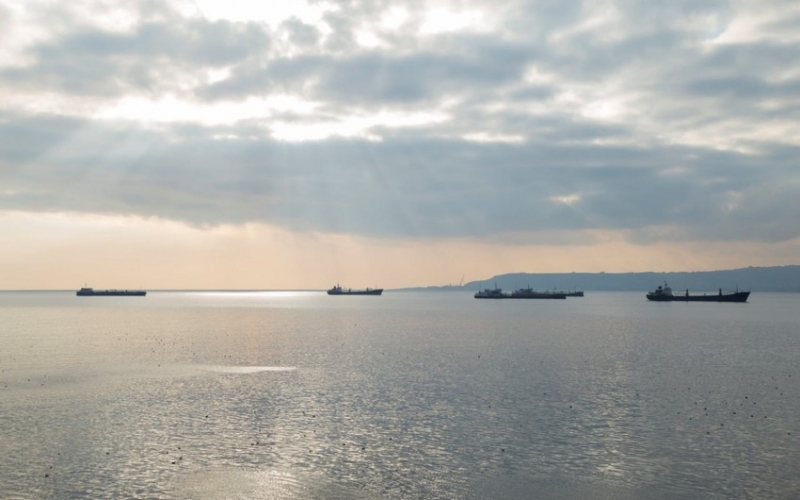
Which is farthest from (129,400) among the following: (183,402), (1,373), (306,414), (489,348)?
(489,348)

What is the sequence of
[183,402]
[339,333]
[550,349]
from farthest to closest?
1. [339,333]
2. [550,349]
3. [183,402]

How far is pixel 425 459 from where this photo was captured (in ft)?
101

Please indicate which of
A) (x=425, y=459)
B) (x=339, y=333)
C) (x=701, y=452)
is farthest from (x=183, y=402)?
(x=339, y=333)

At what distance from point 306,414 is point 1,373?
37.1 meters

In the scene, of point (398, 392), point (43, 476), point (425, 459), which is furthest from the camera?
point (398, 392)

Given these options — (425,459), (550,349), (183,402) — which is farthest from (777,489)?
(550,349)

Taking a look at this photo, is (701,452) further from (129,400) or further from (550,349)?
(550,349)

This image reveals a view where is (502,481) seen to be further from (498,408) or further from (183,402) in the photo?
(183,402)

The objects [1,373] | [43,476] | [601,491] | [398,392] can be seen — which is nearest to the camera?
[601,491]

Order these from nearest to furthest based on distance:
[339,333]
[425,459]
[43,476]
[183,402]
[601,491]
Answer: [601,491]
[43,476]
[425,459]
[183,402]
[339,333]

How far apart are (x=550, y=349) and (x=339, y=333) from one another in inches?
1800

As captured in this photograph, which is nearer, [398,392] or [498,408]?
[498,408]

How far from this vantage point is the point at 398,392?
49.4 m

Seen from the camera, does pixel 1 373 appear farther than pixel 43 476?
Yes
